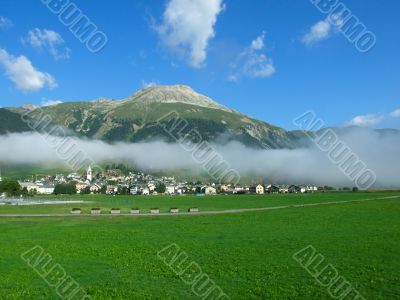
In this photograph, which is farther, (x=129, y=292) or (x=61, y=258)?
(x=61, y=258)

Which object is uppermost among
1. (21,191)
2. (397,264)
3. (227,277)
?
(21,191)

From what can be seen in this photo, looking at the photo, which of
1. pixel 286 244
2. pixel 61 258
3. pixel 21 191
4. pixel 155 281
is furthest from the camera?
pixel 21 191

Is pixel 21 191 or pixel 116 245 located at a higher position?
pixel 21 191

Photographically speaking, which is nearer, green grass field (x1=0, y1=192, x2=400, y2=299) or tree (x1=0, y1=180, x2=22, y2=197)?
green grass field (x1=0, y1=192, x2=400, y2=299)

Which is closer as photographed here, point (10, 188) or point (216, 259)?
point (216, 259)

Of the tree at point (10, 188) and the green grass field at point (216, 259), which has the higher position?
the tree at point (10, 188)

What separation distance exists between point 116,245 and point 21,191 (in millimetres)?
170581

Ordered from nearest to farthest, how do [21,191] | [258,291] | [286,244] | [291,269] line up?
[258,291] → [291,269] → [286,244] → [21,191]

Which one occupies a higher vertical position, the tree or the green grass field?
the tree

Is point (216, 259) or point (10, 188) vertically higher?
point (10, 188)

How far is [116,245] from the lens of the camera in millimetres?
35062

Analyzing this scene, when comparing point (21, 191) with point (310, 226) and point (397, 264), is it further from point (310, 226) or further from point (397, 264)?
point (397, 264)

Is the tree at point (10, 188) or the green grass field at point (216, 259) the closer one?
the green grass field at point (216, 259)

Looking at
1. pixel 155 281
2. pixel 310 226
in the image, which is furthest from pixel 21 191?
pixel 155 281
